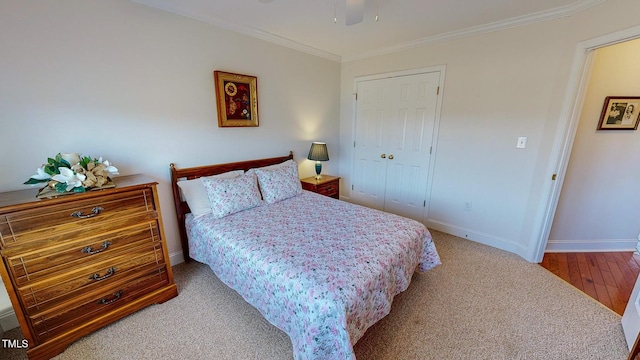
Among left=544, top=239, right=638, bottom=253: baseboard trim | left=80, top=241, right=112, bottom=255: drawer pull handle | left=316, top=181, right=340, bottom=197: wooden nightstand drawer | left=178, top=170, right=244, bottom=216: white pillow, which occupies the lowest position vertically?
left=544, top=239, right=638, bottom=253: baseboard trim

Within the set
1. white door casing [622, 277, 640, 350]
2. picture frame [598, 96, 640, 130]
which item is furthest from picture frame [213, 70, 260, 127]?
picture frame [598, 96, 640, 130]

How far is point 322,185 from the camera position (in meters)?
3.32

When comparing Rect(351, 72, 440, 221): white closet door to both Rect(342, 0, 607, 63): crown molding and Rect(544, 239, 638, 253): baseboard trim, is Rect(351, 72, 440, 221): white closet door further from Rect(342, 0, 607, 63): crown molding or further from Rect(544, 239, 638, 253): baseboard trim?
Rect(544, 239, 638, 253): baseboard trim

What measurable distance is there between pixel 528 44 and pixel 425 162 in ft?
4.93

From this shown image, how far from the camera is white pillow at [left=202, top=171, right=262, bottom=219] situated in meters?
2.17

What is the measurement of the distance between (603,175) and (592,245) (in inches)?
32.5

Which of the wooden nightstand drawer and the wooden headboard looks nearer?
the wooden headboard

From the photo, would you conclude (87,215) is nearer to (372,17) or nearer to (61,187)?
(61,187)

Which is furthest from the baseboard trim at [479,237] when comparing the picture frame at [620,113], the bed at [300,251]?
the picture frame at [620,113]

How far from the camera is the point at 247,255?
1642mm

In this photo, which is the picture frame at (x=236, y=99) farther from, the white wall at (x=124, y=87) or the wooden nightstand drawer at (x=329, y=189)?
the wooden nightstand drawer at (x=329, y=189)

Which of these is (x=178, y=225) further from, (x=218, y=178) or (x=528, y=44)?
(x=528, y=44)

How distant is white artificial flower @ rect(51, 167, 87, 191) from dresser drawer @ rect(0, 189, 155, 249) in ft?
0.36

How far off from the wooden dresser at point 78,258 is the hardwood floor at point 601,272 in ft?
11.8
